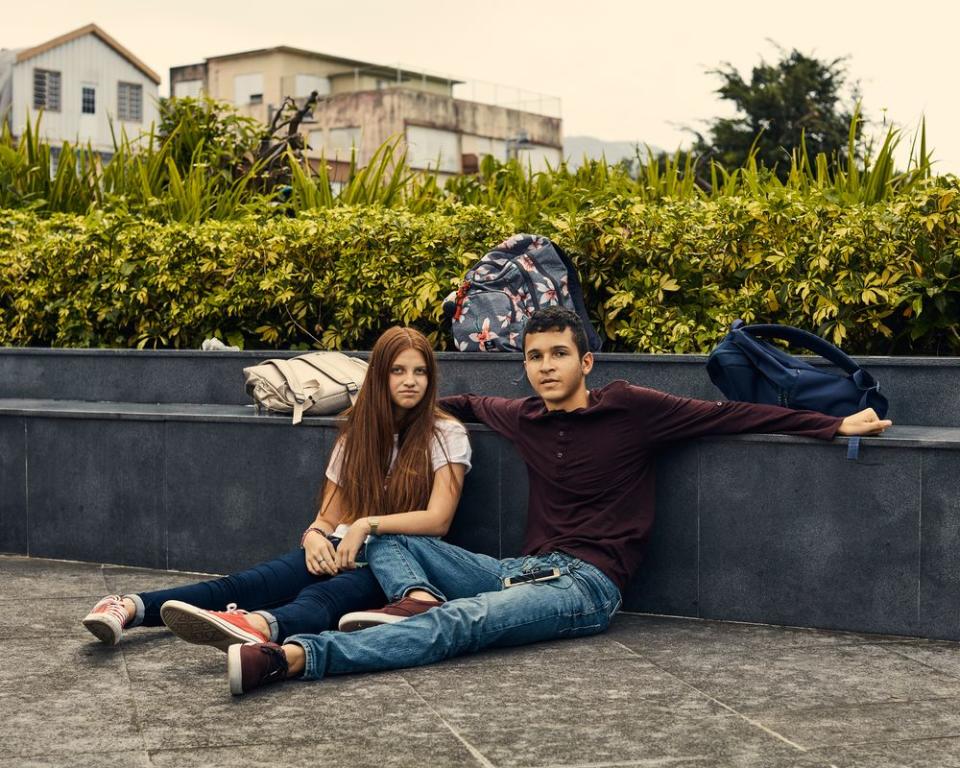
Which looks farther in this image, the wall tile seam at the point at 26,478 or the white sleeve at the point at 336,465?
the wall tile seam at the point at 26,478

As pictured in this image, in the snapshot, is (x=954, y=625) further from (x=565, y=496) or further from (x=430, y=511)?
(x=430, y=511)

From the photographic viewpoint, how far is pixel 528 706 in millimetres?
4223

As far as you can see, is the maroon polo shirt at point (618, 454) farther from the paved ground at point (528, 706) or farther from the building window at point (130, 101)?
the building window at point (130, 101)

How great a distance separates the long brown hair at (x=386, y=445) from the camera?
17.9ft

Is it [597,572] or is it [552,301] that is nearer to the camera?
[597,572]

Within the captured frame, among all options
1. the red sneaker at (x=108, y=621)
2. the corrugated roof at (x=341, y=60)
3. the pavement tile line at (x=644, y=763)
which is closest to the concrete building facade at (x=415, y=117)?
the corrugated roof at (x=341, y=60)

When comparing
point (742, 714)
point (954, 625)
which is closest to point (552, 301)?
point (954, 625)

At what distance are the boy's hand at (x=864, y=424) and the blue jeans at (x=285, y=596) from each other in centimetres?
194

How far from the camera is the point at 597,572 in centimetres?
517

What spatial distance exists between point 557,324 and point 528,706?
5.61 ft

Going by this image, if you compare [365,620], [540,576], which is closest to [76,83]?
[540,576]

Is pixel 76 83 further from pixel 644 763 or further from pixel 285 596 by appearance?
pixel 644 763

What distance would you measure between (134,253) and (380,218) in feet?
5.90

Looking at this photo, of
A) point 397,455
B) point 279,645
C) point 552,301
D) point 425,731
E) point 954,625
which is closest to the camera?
point 425,731
